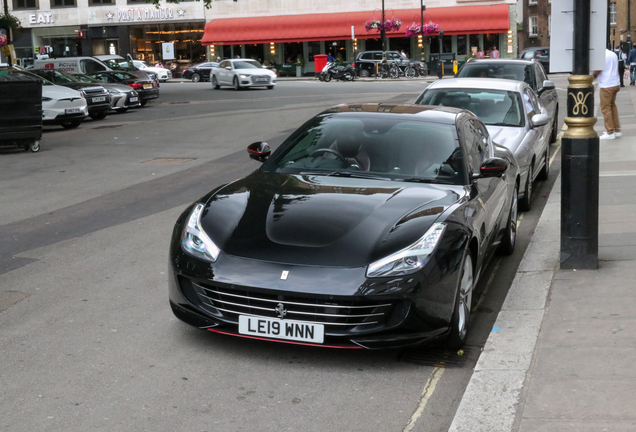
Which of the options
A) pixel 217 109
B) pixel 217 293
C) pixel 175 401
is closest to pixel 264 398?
pixel 175 401

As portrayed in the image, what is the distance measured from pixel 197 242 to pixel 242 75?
3381 centimetres

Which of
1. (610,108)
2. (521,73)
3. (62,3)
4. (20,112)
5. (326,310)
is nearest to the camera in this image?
(326,310)

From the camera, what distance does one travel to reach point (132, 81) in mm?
29781

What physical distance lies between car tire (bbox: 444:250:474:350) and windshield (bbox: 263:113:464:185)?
2.68 feet

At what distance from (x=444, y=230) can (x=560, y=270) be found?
6.81ft

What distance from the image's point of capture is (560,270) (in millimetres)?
6766

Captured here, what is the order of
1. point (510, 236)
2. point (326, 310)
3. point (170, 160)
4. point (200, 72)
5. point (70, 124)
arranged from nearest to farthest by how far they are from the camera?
1. point (326, 310)
2. point (510, 236)
3. point (170, 160)
4. point (70, 124)
5. point (200, 72)

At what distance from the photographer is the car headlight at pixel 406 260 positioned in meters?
4.80

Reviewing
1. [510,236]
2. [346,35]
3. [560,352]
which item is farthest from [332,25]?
[560,352]

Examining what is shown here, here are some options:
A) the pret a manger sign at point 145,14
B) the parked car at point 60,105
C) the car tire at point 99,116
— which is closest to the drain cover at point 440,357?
the parked car at point 60,105

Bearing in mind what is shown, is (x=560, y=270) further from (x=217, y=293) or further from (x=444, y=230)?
(x=217, y=293)

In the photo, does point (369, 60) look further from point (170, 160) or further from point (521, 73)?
point (170, 160)

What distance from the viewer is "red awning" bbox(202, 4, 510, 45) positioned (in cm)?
5778

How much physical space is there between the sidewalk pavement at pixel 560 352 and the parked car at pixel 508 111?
2.12 meters
